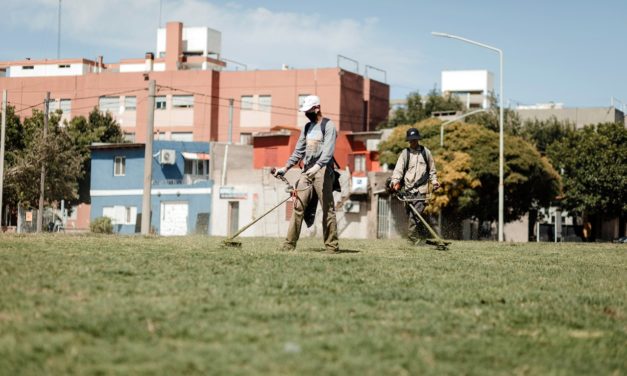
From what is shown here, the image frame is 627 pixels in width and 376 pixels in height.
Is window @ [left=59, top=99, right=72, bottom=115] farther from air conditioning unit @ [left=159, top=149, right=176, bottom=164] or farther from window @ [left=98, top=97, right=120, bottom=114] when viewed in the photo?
air conditioning unit @ [left=159, top=149, right=176, bottom=164]

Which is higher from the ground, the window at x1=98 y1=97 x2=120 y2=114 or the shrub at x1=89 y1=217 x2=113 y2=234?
the window at x1=98 y1=97 x2=120 y2=114

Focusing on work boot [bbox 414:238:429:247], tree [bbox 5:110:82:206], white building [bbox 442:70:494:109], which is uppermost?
white building [bbox 442:70:494:109]

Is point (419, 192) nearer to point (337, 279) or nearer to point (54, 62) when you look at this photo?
point (337, 279)

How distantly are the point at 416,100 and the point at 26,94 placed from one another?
3672 cm

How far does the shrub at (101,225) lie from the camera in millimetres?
60806

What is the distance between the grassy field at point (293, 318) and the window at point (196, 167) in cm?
5850

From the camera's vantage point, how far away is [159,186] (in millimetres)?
63969

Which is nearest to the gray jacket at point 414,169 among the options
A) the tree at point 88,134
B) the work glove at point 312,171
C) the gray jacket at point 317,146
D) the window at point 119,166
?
the gray jacket at point 317,146

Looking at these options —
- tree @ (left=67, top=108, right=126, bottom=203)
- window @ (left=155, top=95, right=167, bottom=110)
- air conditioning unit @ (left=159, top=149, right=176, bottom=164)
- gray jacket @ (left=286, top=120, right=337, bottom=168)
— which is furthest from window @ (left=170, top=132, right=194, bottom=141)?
gray jacket @ (left=286, top=120, right=337, bottom=168)

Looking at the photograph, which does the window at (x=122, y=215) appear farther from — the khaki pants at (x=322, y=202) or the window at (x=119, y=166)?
the khaki pants at (x=322, y=202)

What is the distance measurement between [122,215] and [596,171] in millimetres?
32319

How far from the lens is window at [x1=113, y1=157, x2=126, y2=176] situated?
66.1 metres

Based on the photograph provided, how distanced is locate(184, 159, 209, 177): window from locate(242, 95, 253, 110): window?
1231cm

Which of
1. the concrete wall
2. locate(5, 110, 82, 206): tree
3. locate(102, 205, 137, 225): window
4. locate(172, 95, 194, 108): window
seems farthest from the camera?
the concrete wall
